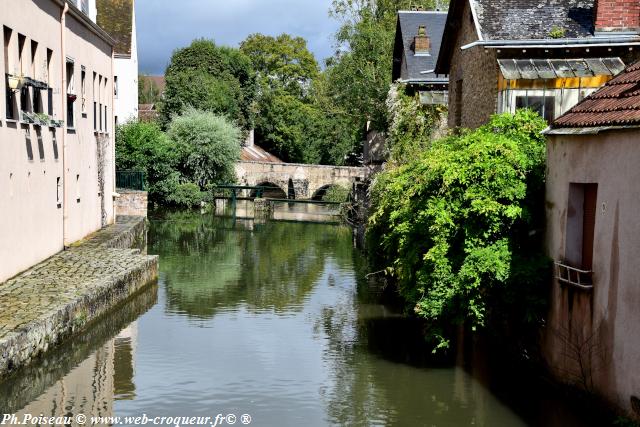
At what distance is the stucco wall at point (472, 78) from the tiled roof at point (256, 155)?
3827cm

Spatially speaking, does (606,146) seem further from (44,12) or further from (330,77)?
(330,77)

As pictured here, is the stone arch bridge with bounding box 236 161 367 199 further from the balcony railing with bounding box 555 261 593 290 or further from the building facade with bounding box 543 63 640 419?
the balcony railing with bounding box 555 261 593 290

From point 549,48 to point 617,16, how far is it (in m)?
1.46

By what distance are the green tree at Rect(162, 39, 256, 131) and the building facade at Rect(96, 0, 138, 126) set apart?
4.91 metres

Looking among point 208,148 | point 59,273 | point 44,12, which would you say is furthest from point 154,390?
point 208,148

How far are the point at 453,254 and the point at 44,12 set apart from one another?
36.9 feet

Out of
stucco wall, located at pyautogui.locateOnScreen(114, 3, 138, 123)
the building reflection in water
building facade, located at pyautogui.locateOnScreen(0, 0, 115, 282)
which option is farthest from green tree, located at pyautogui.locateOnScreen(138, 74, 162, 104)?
the building reflection in water

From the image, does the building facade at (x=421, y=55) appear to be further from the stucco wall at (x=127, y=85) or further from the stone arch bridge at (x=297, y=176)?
the stone arch bridge at (x=297, y=176)

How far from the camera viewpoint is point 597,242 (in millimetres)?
10180

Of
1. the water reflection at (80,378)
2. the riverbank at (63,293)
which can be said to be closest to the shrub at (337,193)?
the riverbank at (63,293)

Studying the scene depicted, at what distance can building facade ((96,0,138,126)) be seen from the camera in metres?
44.2

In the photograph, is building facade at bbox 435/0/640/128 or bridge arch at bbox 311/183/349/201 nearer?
building facade at bbox 435/0/640/128

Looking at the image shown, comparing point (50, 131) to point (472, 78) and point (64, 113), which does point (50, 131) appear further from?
point (472, 78)

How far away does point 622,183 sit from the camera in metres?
9.51
